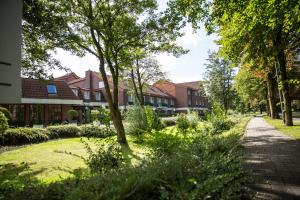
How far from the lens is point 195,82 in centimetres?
10262

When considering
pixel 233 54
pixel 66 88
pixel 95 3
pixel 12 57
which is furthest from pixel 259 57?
pixel 66 88

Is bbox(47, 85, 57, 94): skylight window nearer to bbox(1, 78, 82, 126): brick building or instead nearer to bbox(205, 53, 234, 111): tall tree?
bbox(1, 78, 82, 126): brick building

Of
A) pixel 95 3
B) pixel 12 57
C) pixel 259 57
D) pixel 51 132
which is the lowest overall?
pixel 51 132

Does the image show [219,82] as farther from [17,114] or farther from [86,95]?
[17,114]

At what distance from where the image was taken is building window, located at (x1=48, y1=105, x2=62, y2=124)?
40.3m

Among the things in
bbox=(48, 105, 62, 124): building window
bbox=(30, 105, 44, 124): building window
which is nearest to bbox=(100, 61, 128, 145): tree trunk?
bbox=(30, 105, 44, 124): building window

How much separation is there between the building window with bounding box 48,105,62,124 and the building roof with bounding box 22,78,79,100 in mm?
1611

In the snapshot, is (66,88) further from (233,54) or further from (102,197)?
(102,197)

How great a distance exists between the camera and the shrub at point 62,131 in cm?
2159

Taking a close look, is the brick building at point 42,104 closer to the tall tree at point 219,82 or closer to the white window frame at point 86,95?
the white window frame at point 86,95

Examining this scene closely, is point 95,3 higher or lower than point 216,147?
higher

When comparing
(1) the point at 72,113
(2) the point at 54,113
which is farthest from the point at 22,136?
(2) the point at 54,113

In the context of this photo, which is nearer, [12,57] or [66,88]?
[12,57]

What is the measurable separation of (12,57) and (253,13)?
9674mm
